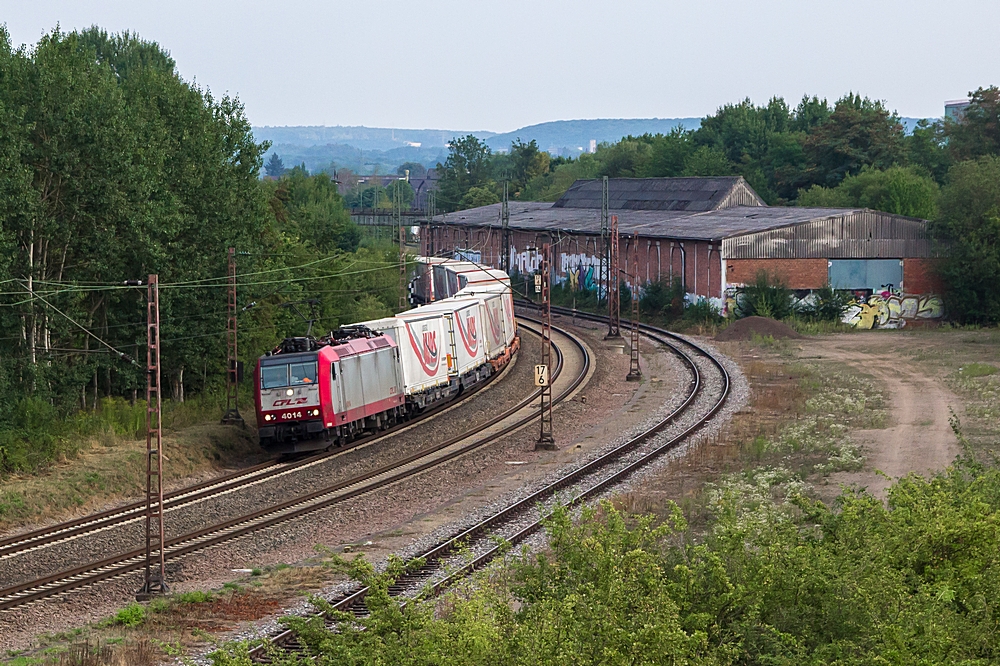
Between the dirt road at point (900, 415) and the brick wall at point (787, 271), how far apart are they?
13.9 feet

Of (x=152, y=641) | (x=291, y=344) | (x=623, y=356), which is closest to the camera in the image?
(x=152, y=641)

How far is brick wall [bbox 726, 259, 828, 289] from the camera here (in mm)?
54062

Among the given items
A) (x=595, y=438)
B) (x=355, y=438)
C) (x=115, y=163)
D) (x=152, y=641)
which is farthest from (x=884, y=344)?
(x=152, y=641)

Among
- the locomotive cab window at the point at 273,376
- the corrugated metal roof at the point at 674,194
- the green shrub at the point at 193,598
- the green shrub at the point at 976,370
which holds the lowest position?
the green shrub at the point at 193,598

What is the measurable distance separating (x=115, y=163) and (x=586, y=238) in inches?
1581

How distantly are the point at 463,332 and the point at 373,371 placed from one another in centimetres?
766

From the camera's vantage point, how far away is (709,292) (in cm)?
5538

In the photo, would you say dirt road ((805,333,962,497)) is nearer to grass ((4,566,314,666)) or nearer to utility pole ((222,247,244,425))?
grass ((4,566,314,666))

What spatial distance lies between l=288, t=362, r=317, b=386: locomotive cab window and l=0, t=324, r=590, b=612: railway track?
9.65 ft

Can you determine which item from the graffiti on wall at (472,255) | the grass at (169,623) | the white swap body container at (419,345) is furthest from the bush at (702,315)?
the grass at (169,623)

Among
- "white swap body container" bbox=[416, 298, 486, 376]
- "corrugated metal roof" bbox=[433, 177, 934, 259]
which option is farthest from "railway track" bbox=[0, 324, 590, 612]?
"corrugated metal roof" bbox=[433, 177, 934, 259]

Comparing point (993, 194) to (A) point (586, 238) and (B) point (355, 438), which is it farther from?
(B) point (355, 438)

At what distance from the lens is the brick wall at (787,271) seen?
54.1 meters

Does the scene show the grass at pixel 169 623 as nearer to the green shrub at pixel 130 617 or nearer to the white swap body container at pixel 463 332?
the green shrub at pixel 130 617
